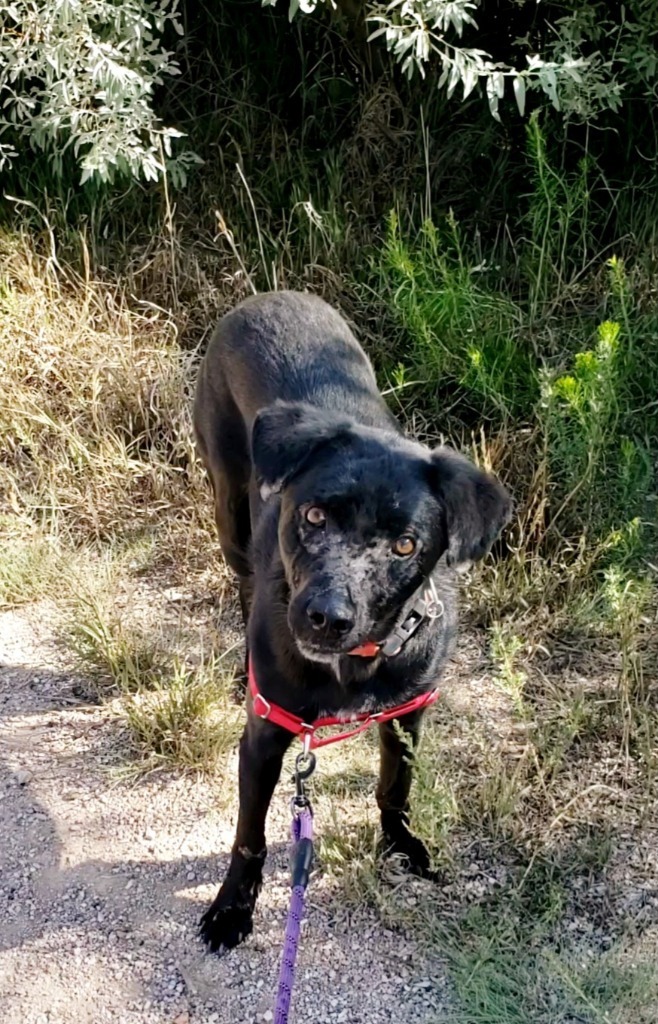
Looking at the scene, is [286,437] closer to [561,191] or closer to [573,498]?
[573,498]

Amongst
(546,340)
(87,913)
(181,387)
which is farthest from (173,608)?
(546,340)

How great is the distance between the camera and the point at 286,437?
7.72 feet

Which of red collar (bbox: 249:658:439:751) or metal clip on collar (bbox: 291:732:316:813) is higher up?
red collar (bbox: 249:658:439:751)

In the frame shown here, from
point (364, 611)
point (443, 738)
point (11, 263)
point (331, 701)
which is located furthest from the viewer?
point (11, 263)

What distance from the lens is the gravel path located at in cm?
242

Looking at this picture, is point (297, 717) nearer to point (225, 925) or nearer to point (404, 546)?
point (404, 546)

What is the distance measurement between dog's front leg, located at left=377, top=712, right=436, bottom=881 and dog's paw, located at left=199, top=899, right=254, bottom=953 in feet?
1.36

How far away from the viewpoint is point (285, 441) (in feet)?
7.69

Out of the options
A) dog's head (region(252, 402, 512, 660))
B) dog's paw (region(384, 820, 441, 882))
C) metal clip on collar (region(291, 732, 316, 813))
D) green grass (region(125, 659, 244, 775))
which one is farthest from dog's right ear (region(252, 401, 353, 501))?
dog's paw (region(384, 820, 441, 882))

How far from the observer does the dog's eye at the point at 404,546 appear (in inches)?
86.1

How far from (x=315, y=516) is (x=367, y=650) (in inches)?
12.1

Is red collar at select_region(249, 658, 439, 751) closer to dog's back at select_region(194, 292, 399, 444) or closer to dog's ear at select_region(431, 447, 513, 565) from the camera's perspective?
dog's ear at select_region(431, 447, 513, 565)

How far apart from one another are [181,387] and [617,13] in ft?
7.46

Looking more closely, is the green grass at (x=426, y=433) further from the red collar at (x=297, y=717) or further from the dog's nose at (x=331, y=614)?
Answer: the dog's nose at (x=331, y=614)
